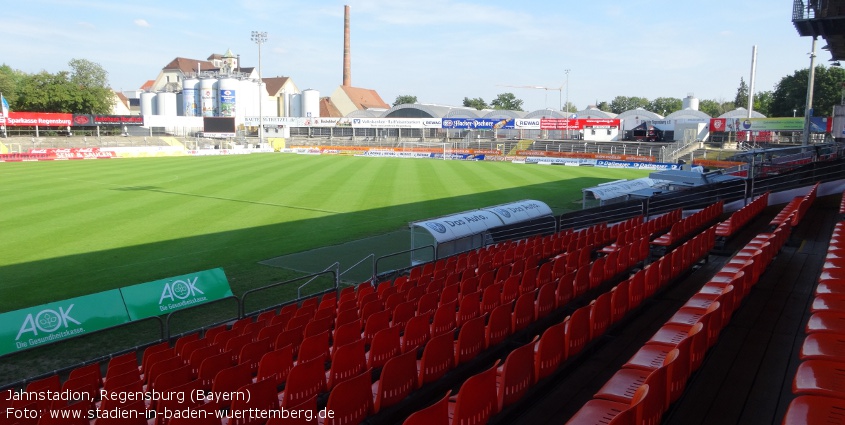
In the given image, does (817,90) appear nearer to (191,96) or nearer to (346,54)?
(346,54)

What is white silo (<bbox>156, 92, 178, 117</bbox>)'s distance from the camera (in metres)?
94.3

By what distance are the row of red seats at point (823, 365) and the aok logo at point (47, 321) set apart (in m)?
9.87

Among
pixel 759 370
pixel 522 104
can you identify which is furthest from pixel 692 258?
pixel 522 104

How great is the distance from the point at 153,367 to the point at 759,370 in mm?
5857

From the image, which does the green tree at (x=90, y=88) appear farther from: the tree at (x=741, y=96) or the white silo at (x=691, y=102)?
the tree at (x=741, y=96)

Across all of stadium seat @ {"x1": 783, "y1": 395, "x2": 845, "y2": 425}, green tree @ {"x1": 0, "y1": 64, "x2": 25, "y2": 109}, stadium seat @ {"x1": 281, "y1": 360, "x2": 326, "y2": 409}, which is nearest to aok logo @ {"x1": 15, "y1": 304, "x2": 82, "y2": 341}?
stadium seat @ {"x1": 281, "y1": 360, "x2": 326, "y2": 409}

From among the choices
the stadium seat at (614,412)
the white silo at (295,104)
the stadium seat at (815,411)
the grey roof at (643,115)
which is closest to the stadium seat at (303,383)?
the stadium seat at (614,412)

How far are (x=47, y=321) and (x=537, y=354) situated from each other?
8.12 meters

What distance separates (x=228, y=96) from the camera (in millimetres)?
87688

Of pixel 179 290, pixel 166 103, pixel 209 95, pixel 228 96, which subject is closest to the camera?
pixel 179 290

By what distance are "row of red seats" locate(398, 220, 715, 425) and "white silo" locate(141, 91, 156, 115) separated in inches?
4034

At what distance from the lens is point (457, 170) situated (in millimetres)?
42469

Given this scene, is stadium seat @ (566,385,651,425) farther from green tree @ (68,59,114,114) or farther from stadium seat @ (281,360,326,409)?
green tree @ (68,59,114,114)

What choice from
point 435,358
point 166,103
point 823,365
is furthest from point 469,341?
point 166,103
